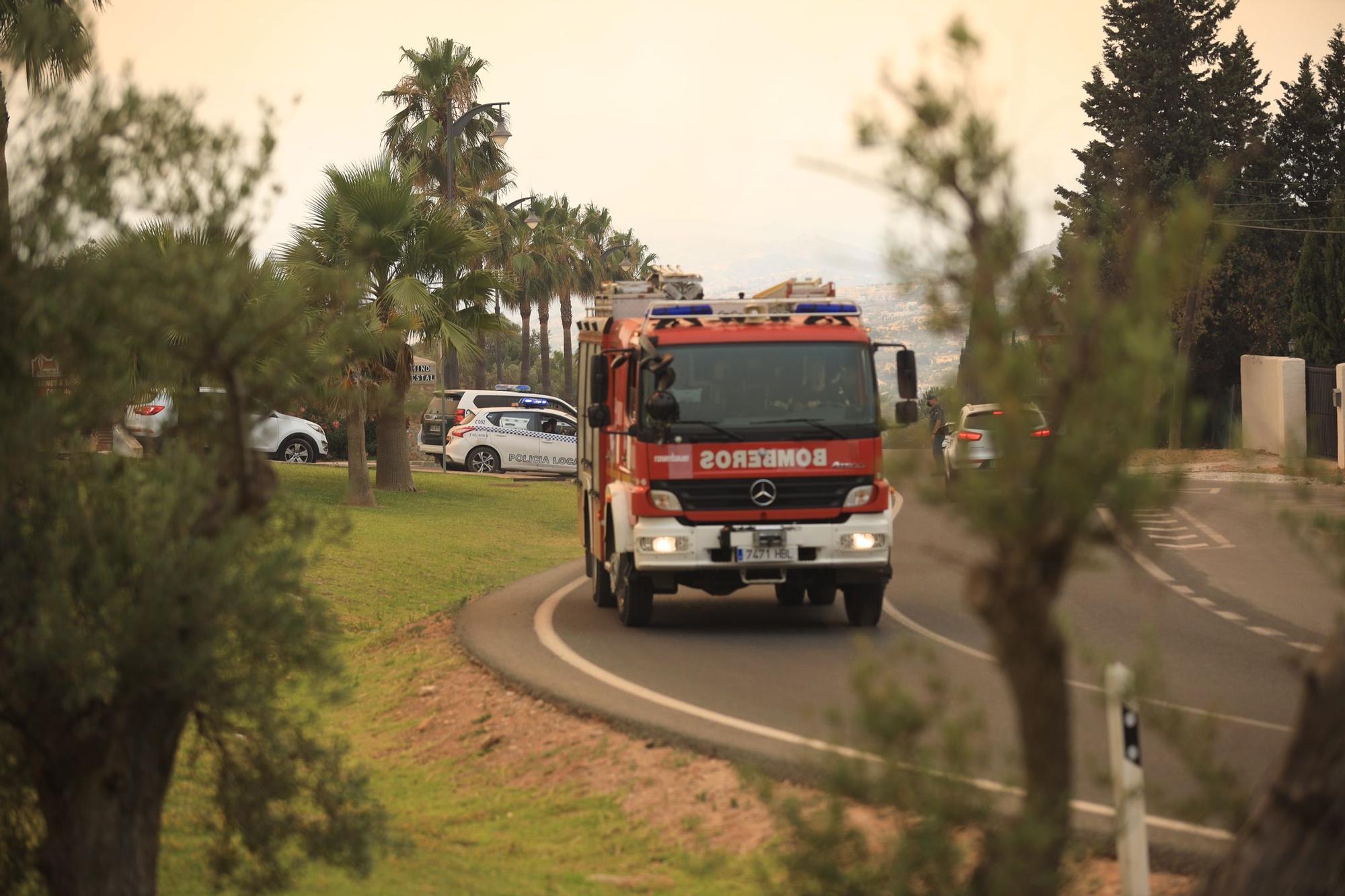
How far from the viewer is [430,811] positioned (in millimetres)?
9562

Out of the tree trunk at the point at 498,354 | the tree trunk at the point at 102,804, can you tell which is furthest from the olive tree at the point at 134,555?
the tree trunk at the point at 498,354

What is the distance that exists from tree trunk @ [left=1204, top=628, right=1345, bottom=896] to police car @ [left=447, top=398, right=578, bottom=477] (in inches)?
1454

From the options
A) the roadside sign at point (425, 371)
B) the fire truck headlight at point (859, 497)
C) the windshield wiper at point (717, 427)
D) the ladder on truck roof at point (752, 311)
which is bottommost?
the fire truck headlight at point (859, 497)

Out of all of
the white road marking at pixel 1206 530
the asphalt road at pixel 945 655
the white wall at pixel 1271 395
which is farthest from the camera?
the white wall at pixel 1271 395

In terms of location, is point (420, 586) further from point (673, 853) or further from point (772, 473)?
point (673, 853)

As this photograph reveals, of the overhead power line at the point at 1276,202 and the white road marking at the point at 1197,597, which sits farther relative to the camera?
the overhead power line at the point at 1276,202

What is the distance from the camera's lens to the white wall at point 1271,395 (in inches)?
1544

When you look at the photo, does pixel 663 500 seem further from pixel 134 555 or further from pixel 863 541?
A: pixel 134 555

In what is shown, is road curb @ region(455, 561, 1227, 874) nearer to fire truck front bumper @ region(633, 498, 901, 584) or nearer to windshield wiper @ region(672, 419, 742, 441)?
fire truck front bumper @ region(633, 498, 901, 584)

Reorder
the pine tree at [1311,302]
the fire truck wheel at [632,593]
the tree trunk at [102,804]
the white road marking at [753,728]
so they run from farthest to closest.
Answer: the pine tree at [1311,302], the fire truck wheel at [632,593], the tree trunk at [102,804], the white road marking at [753,728]

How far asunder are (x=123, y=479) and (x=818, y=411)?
26.8ft

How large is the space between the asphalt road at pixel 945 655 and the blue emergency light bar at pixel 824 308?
84.9 inches

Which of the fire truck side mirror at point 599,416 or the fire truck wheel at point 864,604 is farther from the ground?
the fire truck side mirror at point 599,416

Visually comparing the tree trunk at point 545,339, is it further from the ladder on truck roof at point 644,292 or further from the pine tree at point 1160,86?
the ladder on truck roof at point 644,292
